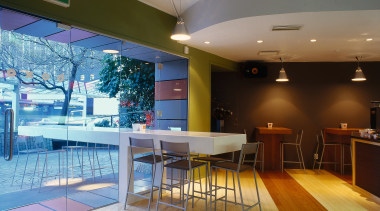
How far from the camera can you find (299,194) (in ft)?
15.3

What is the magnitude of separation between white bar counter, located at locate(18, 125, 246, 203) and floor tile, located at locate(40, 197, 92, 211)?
0.57 metres

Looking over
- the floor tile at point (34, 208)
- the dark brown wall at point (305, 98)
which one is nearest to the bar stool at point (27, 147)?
the floor tile at point (34, 208)

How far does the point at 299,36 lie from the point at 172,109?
268 cm

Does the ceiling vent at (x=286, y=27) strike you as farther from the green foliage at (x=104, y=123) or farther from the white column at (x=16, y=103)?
the white column at (x=16, y=103)

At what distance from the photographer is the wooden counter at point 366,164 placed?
4.24 m

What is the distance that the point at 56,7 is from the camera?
3.25 m

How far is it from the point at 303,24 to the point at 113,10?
282 cm

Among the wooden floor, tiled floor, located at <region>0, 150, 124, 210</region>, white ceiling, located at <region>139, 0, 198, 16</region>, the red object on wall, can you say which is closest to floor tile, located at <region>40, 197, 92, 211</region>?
tiled floor, located at <region>0, 150, 124, 210</region>

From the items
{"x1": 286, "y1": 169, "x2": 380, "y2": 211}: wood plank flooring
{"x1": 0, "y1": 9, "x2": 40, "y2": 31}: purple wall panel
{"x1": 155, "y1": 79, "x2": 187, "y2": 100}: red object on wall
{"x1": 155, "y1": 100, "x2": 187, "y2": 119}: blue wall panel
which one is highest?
{"x1": 0, "y1": 9, "x2": 40, "y2": 31}: purple wall panel

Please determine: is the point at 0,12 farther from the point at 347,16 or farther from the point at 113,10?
the point at 347,16

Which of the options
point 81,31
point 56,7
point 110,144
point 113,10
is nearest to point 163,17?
point 113,10

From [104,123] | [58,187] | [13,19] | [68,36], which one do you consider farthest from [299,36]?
[58,187]

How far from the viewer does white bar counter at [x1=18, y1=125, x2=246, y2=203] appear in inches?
130

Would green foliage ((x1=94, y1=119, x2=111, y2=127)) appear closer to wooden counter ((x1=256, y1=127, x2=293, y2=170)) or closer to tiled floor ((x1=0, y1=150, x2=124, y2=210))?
tiled floor ((x1=0, y1=150, x2=124, y2=210))
